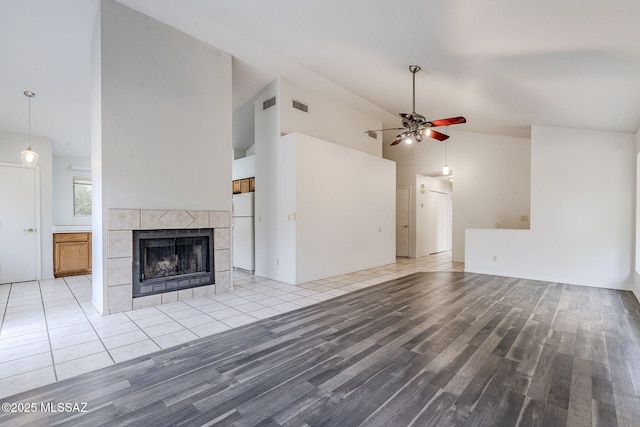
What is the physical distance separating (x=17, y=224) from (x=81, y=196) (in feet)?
4.63

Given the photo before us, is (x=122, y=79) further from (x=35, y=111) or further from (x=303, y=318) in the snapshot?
(x=303, y=318)

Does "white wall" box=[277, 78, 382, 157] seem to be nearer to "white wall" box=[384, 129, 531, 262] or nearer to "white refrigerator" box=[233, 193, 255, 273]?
"white refrigerator" box=[233, 193, 255, 273]

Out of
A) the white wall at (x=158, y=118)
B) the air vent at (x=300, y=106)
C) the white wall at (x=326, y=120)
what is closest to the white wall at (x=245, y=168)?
the white wall at (x=326, y=120)

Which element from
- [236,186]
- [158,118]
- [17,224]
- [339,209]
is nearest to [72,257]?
[17,224]

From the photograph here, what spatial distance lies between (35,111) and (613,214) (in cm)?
993

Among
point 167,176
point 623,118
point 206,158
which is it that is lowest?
point 167,176

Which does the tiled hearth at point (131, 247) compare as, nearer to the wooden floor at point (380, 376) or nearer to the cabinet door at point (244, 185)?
the wooden floor at point (380, 376)

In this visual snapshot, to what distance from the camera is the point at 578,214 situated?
5.18 m

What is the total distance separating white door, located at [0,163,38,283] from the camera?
5.40 metres

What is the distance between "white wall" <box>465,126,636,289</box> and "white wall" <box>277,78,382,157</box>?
11.1 ft

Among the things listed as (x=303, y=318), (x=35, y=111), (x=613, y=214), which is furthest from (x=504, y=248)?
(x=35, y=111)

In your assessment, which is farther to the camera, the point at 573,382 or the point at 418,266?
the point at 418,266

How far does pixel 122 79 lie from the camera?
3.59 meters

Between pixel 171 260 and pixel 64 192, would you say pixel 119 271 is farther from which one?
pixel 64 192
